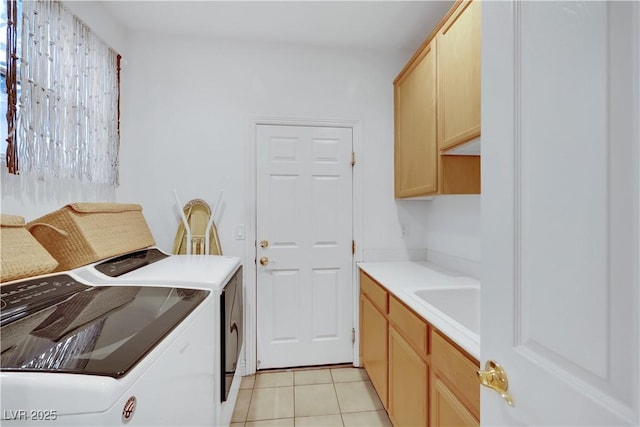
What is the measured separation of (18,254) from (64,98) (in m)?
0.99

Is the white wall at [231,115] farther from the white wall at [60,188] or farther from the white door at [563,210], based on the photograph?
the white door at [563,210]

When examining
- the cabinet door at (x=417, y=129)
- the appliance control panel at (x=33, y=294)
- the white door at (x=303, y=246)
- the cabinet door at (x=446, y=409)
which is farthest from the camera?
the white door at (x=303, y=246)

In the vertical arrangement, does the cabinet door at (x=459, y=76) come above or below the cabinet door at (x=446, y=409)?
above

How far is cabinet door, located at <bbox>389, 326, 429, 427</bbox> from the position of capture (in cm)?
124

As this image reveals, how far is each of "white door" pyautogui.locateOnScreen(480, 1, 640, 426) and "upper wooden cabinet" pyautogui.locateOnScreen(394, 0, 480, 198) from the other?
0.78 m

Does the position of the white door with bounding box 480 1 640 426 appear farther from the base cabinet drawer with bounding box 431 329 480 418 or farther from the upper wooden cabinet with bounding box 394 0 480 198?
the upper wooden cabinet with bounding box 394 0 480 198

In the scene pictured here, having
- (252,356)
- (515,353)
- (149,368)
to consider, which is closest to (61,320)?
(149,368)

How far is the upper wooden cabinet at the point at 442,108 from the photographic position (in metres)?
1.34

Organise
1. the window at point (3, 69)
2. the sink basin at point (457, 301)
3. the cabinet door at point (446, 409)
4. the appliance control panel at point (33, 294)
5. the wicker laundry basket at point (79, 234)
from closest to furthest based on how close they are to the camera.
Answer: the appliance control panel at point (33, 294), the cabinet door at point (446, 409), the window at point (3, 69), the wicker laundry basket at point (79, 234), the sink basin at point (457, 301)

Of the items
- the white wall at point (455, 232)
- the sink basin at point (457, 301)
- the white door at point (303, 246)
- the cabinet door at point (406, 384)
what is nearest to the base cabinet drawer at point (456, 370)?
the cabinet door at point (406, 384)

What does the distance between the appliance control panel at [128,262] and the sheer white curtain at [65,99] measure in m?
0.55

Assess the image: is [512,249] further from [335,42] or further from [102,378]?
[335,42]

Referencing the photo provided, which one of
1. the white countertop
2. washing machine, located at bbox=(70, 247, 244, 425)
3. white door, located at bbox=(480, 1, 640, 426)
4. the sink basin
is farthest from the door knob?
washing machine, located at bbox=(70, 247, 244, 425)

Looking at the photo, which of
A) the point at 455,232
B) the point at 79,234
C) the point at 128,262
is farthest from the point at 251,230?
the point at 455,232
